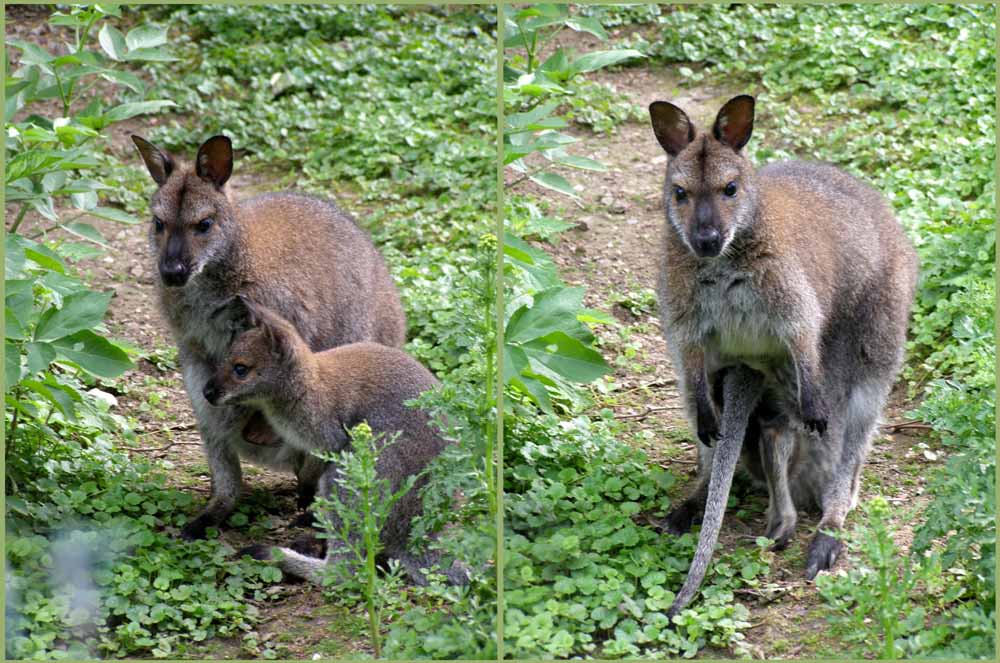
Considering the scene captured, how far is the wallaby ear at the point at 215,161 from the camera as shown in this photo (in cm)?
432

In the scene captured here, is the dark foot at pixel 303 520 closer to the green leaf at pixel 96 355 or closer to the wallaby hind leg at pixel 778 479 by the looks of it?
the green leaf at pixel 96 355

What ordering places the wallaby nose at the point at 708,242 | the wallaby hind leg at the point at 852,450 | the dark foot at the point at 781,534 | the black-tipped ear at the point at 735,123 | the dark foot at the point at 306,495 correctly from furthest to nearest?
the dark foot at the point at 306,495
the wallaby hind leg at the point at 852,450
the dark foot at the point at 781,534
the black-tipped ear at the point at 735,123
the wallaby nose at the point at 708,242

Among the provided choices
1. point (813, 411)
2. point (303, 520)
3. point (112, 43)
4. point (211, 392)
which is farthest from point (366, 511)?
point (112, 43)

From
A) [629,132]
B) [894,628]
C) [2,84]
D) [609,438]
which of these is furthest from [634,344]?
[2,84]

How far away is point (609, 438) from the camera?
4418 millimetres

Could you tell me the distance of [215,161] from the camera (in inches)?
171

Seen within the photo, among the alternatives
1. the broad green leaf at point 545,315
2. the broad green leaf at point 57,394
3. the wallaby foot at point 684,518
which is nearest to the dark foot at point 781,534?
the wallaby foot at point 684,518

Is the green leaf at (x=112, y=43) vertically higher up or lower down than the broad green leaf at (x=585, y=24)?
lower down

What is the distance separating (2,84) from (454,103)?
2.42m

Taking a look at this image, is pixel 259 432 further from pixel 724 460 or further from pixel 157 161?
pixel 724 460

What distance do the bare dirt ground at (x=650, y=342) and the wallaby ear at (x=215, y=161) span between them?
951 mm

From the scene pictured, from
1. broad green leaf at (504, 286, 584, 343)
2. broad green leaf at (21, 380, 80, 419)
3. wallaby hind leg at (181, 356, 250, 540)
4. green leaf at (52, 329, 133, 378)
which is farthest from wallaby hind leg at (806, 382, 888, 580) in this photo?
broad green leaf at (21, 380, 80, 419)

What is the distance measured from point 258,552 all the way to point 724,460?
146 cm

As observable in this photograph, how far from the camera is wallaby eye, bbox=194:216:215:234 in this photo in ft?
14.0
